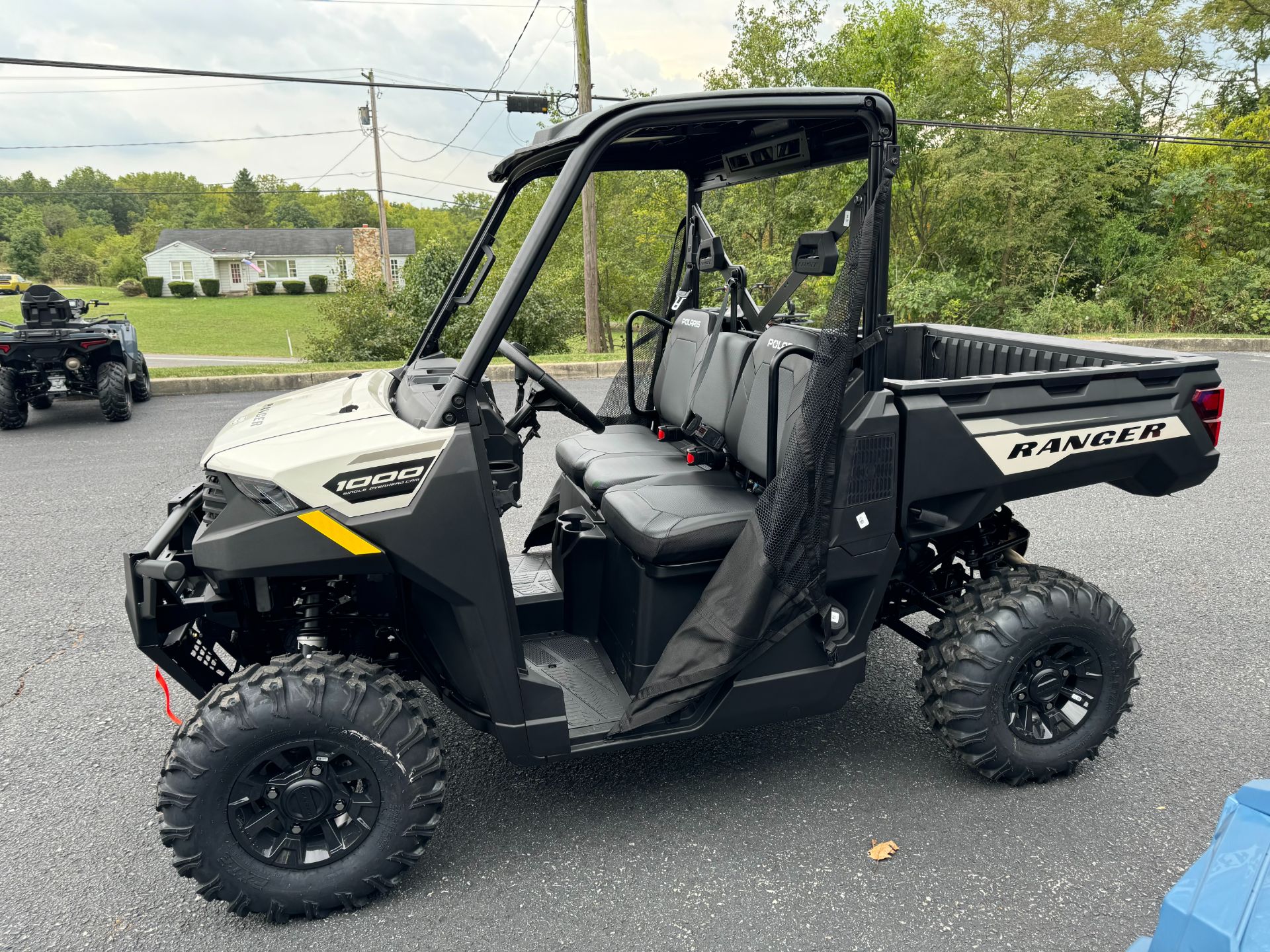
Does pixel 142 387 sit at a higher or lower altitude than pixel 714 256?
lower

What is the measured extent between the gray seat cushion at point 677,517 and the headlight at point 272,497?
100 cm

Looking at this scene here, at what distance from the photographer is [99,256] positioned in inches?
3167

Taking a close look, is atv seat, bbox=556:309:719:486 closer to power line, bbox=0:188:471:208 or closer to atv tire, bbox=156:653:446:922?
atv tire, bbox=156:653:446:922

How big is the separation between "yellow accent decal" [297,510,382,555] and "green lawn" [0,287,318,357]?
22.9m

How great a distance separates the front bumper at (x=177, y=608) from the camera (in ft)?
7.80

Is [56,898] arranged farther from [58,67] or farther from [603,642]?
[58,67]

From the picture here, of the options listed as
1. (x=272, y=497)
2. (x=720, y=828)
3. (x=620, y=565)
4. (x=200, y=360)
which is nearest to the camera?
(x=272, y=497)

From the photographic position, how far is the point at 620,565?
2.95 meters

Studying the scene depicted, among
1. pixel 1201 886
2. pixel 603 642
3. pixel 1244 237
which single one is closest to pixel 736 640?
pixel 603 642

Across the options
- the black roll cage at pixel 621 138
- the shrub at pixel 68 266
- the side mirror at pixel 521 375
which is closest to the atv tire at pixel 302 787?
the black roll cage at pixel 621 138

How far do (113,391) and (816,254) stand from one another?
8642mm

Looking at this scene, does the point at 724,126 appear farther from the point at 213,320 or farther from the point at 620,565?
the point at 213,320

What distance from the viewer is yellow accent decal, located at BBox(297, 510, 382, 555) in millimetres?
2209

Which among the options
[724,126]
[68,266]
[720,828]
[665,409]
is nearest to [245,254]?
[68,266]
